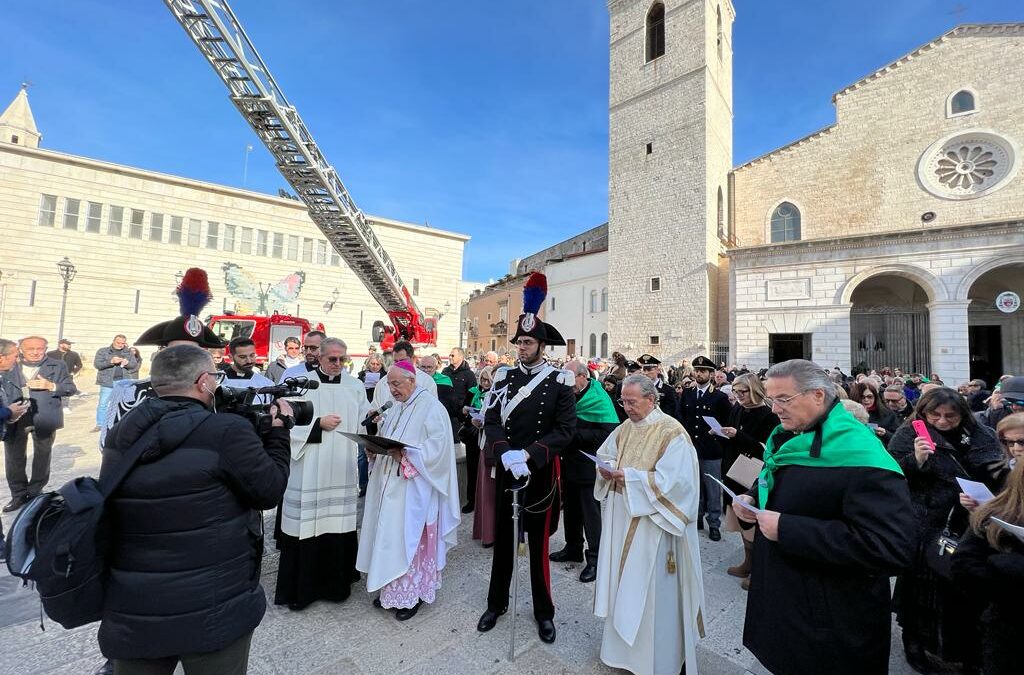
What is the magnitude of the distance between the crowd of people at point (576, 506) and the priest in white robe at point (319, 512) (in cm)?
2

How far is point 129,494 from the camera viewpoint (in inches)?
60.8

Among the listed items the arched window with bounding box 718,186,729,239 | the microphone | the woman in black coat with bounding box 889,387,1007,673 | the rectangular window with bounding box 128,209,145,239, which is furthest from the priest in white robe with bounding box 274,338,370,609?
the rectangular window with bounding box 128,209,145,239


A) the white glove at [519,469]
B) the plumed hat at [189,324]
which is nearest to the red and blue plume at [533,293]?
the white glove at [519,469]

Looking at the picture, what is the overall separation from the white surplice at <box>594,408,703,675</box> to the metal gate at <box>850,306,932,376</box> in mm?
17375

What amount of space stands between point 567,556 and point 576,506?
464mm

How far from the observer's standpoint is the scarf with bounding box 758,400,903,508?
1755mm

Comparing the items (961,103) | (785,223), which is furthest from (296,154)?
(961,103)

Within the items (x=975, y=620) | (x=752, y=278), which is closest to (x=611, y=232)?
(x=752, y=278)

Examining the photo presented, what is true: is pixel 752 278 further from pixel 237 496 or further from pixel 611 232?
pixel 237 496

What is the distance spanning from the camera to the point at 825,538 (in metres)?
1.73

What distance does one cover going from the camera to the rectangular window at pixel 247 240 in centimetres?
2815

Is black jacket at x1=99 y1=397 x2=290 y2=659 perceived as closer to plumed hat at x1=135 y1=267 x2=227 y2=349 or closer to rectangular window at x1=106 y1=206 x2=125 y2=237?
plumed hat at x1=135 y1=267 x2=227 y2=349

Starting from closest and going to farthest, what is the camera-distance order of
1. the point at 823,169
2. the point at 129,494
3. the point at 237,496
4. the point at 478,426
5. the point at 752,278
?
the point at 129,494 < the point at 237,496 < the point at 478,426 < the point at 752,278 < the point at 823,169

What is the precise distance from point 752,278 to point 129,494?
20.6 meters
